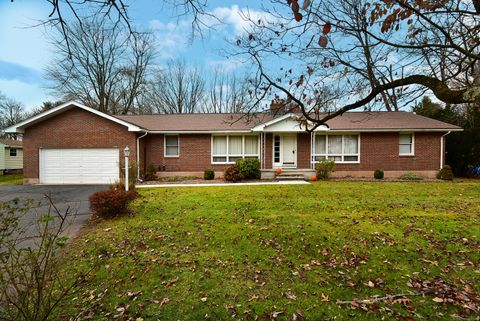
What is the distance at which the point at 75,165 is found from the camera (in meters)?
15.5

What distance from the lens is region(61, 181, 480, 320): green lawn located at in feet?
10.7

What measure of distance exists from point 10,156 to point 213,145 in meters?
24.9

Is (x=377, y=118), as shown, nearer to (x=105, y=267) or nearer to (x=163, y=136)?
(x=163, y=136)

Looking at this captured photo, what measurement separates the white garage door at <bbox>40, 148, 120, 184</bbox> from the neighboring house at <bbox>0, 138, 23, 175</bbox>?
1634 centimetres

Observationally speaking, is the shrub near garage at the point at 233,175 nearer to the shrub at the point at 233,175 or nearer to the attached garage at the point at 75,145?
the shrub at the point at 233,175

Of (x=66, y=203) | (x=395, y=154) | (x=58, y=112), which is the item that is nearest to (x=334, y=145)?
(x=395, y=154)

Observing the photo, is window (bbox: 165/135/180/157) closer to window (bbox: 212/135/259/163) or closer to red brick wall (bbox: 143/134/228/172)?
red brick wall (bbox: 143/134/228/172)

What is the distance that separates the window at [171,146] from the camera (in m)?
17.1

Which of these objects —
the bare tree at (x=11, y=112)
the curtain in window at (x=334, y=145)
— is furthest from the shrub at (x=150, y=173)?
the bare tree at (x=11, y=112)

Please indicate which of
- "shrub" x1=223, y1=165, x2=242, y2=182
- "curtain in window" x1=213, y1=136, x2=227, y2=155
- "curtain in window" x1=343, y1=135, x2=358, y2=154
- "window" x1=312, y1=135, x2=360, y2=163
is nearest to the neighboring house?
"curtain in window" x1=213, y1=136, x2=227, y2=155

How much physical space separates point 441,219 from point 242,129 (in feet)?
38.9

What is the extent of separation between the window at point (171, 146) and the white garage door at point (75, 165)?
3.07 metres

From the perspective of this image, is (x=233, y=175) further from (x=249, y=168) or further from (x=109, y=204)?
(x=109, y=204)

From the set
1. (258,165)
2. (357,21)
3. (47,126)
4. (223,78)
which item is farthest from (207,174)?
(223,78)
